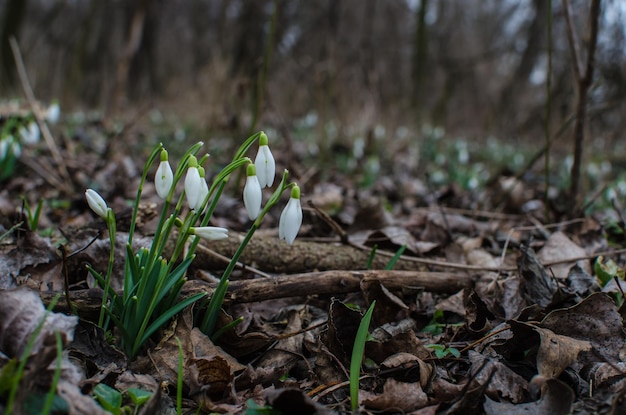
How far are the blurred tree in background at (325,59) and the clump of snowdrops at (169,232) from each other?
10.0ft

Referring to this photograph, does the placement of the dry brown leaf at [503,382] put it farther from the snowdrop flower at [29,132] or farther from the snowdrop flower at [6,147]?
the snowdrop flower at [29,132]

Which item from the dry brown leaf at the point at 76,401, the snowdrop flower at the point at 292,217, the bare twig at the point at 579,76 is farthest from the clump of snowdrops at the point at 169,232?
the bare twig at the point at 579,76

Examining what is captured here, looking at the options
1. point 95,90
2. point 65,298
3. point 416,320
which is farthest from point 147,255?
point 95,90

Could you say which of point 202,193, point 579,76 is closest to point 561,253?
point 579,76

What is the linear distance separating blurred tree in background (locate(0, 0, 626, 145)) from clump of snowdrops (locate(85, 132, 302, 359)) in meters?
3.06

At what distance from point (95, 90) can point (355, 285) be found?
15114mm

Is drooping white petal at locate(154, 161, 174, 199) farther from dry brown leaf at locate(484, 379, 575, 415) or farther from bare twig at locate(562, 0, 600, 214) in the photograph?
bare twig at locate(562, 0, 600, 214)

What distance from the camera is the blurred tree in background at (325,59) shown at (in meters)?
7.59

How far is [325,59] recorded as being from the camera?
8.60 metres

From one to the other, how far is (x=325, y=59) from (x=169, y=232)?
7.66m

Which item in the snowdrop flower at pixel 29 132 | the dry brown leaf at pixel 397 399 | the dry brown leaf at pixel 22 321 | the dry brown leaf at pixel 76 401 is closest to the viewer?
the dry brown leaf at pixel 76 401

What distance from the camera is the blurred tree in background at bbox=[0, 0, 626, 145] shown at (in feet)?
24.9

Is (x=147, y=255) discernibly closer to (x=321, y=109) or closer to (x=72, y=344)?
(x=72, y=344)

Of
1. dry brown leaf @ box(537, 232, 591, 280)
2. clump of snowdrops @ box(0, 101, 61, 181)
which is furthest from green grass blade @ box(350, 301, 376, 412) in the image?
clump of snowdrops @ box(0, 101, 61, 181)
